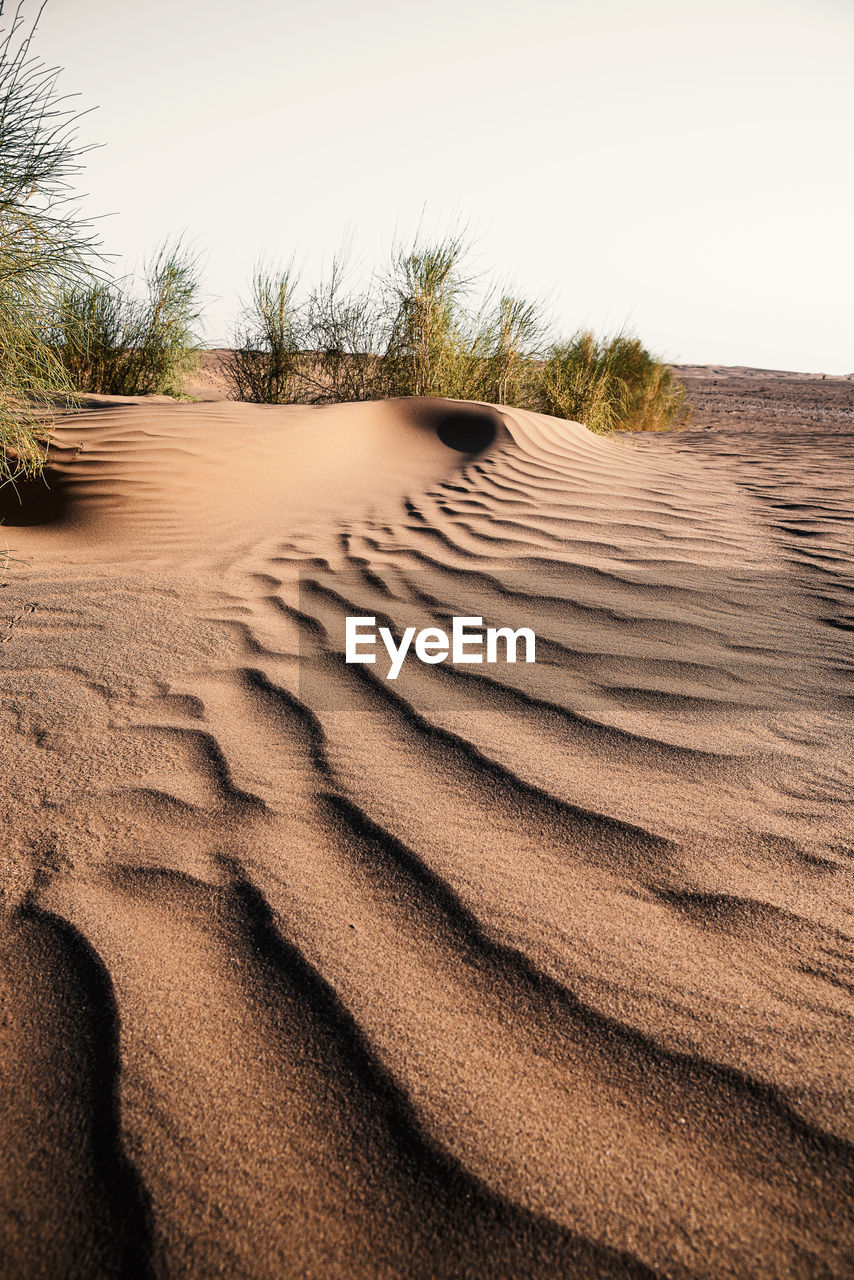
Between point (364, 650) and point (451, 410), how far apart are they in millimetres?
3174

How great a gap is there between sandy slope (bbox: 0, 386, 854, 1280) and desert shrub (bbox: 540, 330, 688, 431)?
4.96 meters

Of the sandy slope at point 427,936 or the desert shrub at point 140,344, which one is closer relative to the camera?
the sandy slope at point 427,936

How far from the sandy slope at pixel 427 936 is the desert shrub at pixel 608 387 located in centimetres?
496

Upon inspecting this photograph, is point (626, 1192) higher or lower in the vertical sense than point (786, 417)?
lower

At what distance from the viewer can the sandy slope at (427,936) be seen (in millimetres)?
836

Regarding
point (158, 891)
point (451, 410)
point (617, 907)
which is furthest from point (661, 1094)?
point (451, 410)

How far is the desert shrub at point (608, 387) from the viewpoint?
23.9 ft

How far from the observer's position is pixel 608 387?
338 inches

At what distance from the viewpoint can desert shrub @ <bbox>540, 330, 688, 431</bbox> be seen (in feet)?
23.9

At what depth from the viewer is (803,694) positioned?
199cm

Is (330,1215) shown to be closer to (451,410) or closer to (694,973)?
(694,973)

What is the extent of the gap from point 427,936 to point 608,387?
27.3 feet

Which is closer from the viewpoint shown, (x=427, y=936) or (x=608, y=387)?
(x=427, y=936)

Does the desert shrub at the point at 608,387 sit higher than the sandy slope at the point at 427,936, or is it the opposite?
the desert shrub at the point at 608,387
